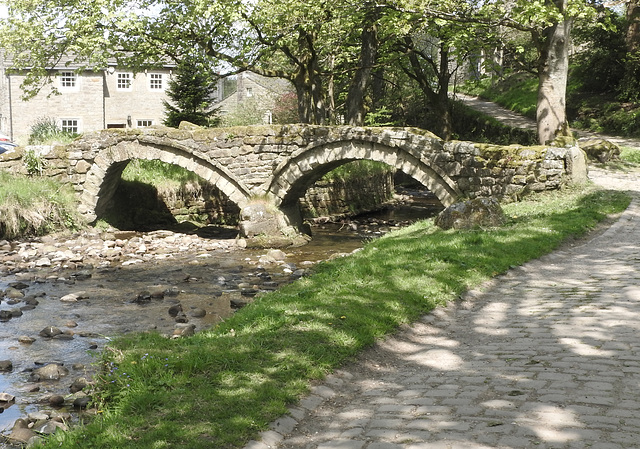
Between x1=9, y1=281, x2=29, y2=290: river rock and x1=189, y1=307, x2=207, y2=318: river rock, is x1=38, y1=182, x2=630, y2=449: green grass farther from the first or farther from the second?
x1=9, y1=281, x2=29, y2=290: river rock

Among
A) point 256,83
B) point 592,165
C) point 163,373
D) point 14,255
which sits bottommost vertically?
point 14,255

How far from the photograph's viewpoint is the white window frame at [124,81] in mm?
42562

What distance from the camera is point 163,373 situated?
5742 mm

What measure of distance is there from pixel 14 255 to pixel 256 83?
32034 mm

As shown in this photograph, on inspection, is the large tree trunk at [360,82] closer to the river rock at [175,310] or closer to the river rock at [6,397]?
the river rock at [175,310]

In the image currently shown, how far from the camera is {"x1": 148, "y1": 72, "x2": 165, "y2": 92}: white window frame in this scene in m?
43.1

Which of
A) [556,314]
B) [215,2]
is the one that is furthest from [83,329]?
[215,2]

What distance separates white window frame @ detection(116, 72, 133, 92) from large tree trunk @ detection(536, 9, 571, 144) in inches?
1188

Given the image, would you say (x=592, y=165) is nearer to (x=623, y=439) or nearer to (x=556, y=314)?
(x=556, y=314)

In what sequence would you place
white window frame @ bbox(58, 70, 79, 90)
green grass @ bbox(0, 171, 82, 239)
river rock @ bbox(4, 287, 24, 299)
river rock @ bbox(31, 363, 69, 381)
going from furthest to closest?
white window frame @ bbox(58, 70, 79, 90) → green grass @ bbox(0, 171, 82, 239) → river rock @ bbox(4, 287, 24, 299) → river rock @ bbox(31, 363, 69, 381)

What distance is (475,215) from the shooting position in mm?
12562

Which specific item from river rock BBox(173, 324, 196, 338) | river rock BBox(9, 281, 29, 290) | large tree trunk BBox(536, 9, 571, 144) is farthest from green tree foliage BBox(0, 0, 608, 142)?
river rock BBox(173, 324, 196, 338)

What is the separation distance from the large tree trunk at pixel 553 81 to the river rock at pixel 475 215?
6.47 metres

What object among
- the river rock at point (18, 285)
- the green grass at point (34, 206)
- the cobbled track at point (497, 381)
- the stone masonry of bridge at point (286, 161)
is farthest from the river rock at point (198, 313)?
the green grass at point (34, 206)
